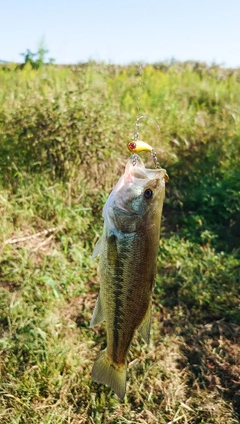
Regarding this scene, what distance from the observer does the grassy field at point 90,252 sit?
117 inches

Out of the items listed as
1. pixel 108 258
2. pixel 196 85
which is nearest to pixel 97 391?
pixel 108 258

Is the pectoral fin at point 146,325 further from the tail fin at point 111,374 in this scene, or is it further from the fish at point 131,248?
the tail fin at point 111,374

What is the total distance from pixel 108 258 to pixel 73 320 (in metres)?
2.13

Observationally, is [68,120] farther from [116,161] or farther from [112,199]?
[112,199]

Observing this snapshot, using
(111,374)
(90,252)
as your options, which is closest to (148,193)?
(111,374)

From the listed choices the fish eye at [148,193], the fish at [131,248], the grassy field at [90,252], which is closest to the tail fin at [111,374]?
the fish at [131,248]

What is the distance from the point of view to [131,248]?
1.59 meters

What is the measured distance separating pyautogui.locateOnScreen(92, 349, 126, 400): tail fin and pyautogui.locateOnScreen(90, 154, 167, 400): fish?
14cm

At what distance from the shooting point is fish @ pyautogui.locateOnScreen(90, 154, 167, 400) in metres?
1.57

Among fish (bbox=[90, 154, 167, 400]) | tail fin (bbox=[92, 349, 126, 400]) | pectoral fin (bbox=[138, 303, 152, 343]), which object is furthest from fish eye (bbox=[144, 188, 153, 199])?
tail fin (bbox=[92, 349, 126, 400])

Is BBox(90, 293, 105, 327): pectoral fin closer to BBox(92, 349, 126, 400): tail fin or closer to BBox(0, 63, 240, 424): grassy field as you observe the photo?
BBox(92, 349, 126, 400): tail fin

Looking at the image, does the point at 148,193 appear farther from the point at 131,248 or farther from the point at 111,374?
the point at 111,374

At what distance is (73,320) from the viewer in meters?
3.64

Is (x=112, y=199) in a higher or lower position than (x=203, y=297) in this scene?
higher
